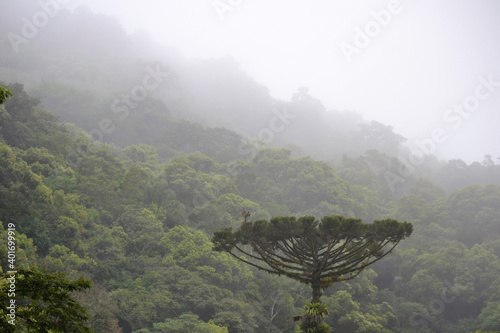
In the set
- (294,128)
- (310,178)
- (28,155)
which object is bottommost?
(28,155)

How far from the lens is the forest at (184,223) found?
17.8 m

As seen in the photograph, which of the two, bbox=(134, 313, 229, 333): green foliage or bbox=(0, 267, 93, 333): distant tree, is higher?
bbox=(0, 267, 93, 333): distant tree

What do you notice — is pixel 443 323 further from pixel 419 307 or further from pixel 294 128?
pixel 294 128

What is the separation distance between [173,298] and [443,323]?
59.4 feet

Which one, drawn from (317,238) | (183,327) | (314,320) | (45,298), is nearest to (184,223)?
(183,327)

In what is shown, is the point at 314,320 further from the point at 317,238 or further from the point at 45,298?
the point at 45,298

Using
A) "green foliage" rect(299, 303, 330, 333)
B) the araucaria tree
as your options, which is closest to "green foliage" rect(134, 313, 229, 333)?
the araucaria tree

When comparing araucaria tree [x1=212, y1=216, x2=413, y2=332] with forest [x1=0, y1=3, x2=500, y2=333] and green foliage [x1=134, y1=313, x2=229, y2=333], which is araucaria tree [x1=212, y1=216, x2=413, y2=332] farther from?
green foliage [x1=134, y1=313, x2=229, y2=333]

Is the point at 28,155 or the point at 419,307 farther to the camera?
the point at 419,307

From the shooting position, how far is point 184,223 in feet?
88.2

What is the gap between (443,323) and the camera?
84.1 ft

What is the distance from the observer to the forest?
58.3 feet

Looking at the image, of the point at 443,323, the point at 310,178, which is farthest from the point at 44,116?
the point at 443,323

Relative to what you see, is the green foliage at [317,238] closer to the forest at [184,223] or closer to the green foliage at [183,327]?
the forest at [184,223]
